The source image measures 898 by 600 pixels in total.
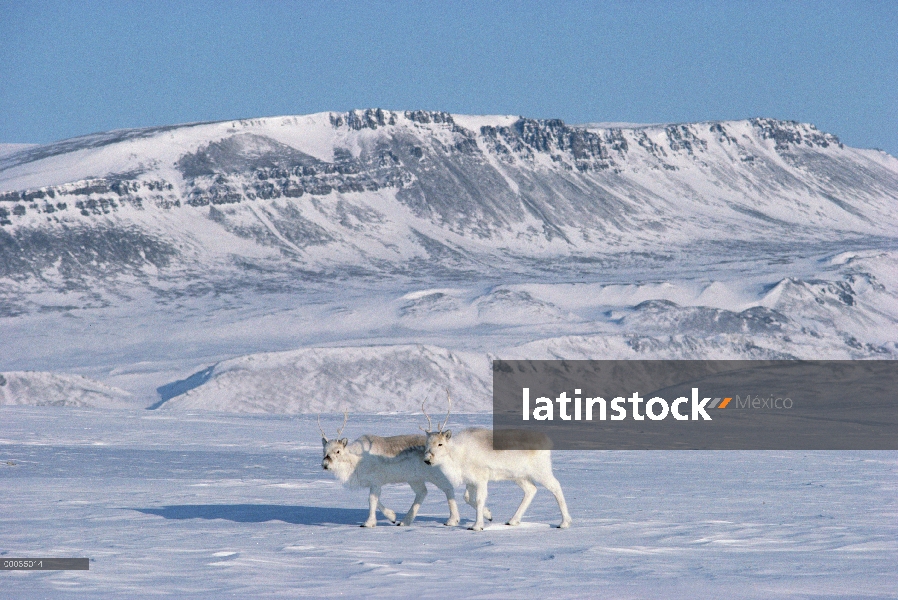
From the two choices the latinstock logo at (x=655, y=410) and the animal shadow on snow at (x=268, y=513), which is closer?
the animal shadow on snow at (x=268, y=513)

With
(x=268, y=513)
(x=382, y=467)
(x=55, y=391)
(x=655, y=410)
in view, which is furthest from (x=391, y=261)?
(x=382, y=467)

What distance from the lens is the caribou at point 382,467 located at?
45.3 ft

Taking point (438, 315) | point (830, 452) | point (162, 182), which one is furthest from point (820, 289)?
point (830, 452)

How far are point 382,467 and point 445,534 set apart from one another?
3.81 ft

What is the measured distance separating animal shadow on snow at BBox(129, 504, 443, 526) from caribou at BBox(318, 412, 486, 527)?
56 centimetres

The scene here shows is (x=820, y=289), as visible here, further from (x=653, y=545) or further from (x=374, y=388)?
(x=653, y=545)

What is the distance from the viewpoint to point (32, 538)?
41.5 ft

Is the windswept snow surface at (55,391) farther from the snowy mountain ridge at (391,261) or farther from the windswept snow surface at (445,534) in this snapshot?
the windswept snow surface at (445,534)

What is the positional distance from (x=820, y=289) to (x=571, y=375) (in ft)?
151

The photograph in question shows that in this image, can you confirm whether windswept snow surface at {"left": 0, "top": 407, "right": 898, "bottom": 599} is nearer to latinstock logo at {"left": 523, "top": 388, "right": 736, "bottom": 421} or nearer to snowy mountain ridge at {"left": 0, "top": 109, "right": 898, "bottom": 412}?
latinstock logo at {"left": 523, "top": 388, "right": 736, "bottom": 421}
